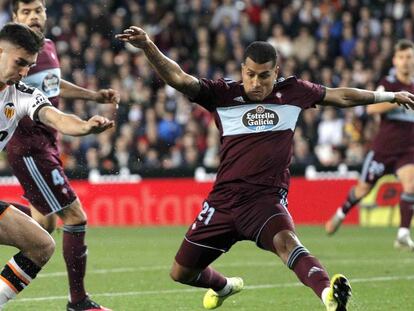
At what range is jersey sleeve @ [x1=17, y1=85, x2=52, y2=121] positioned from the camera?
777cm

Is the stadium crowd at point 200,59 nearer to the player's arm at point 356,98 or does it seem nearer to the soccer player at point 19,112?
the player's arm at point 356,98

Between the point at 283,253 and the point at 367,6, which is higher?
the point at 283,253

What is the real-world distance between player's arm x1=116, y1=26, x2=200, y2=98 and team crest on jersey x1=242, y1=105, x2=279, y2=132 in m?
0.42

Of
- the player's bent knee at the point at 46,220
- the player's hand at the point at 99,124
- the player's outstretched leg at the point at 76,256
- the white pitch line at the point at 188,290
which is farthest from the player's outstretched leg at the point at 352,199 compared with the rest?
the player's hand at the point at 99,124

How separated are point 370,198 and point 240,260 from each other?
5787mm

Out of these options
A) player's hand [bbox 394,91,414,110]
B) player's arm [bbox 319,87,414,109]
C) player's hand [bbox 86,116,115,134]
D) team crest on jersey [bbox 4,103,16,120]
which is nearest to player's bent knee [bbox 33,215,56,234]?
team crest on jersey [bbox 4,103,16,120]

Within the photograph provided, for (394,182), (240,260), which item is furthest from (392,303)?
(394,182)

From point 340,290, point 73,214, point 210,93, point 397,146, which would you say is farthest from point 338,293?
point 397,146

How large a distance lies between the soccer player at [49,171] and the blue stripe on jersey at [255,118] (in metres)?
1.29

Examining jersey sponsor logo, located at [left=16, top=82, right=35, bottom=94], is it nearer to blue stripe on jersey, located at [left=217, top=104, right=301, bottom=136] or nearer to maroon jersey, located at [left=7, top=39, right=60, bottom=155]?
blue stripe on jersey, located at [left=217, top=104, right=301, bottom=136]

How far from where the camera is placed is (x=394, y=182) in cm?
1873

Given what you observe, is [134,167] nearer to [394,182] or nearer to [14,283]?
[394,182]

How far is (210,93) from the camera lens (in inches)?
328

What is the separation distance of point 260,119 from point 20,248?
1.98m
